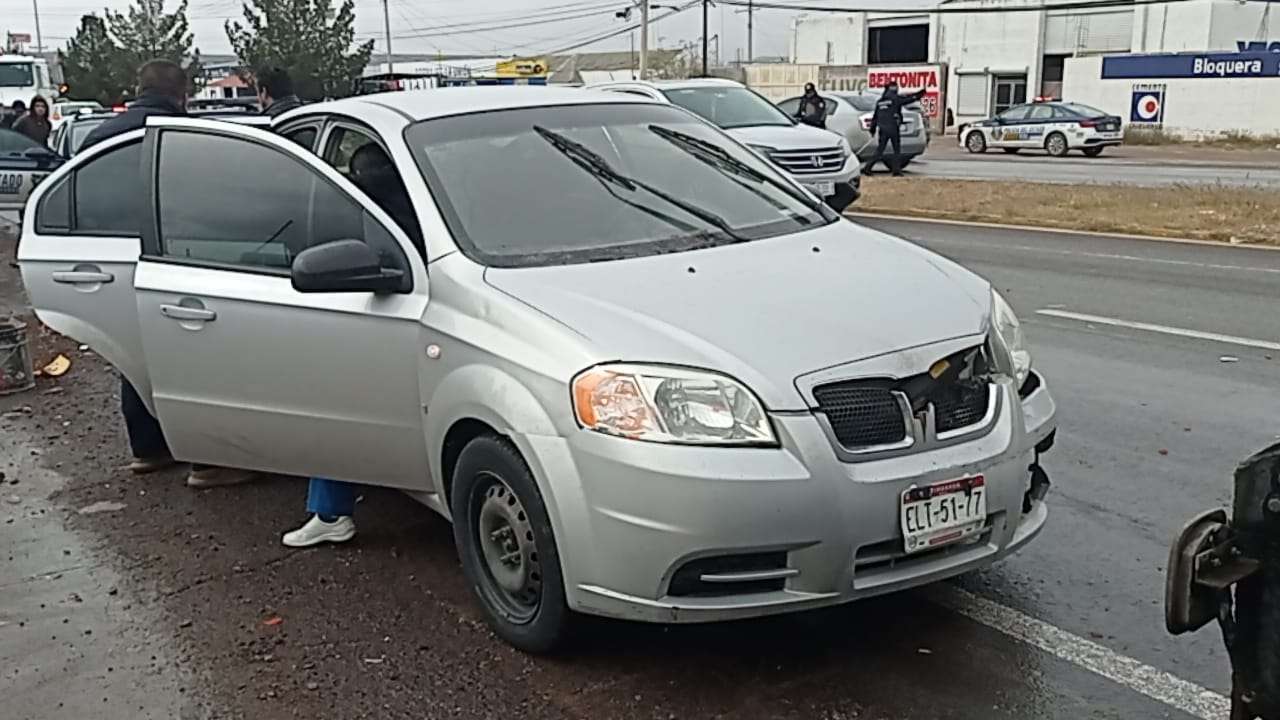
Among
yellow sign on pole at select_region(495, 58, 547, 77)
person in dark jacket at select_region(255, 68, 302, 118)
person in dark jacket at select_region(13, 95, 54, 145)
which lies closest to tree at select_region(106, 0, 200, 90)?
yellow sign on pole at select_region(495, 58, 547, 77)

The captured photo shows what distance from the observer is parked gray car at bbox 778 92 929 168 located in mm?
23766

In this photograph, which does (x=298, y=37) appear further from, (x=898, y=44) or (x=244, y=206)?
(x=244, y=206)

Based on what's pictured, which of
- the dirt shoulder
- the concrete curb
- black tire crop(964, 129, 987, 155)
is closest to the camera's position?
the concrete curb

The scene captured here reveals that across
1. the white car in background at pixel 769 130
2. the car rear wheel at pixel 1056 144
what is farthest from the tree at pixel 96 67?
the white car in background at pixel 769 130

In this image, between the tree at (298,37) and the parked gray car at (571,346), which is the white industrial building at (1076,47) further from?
the parked gray car at (571,346)

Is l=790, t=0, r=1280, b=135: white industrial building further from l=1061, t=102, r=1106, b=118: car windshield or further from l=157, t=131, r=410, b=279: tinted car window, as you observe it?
l=157, t=131, r=410, b=279: tinted car window

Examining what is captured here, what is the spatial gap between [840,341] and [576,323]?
2.53 feet

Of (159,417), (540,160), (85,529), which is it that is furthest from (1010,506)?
(85,529)

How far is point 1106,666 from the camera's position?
3891 millimetres

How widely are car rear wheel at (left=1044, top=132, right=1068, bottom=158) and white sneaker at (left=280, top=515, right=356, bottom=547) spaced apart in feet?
100

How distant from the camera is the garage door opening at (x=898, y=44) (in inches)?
2453

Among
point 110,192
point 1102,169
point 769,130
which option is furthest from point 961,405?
point 1102,169

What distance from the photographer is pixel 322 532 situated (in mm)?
5133

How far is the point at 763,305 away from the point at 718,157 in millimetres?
1517
